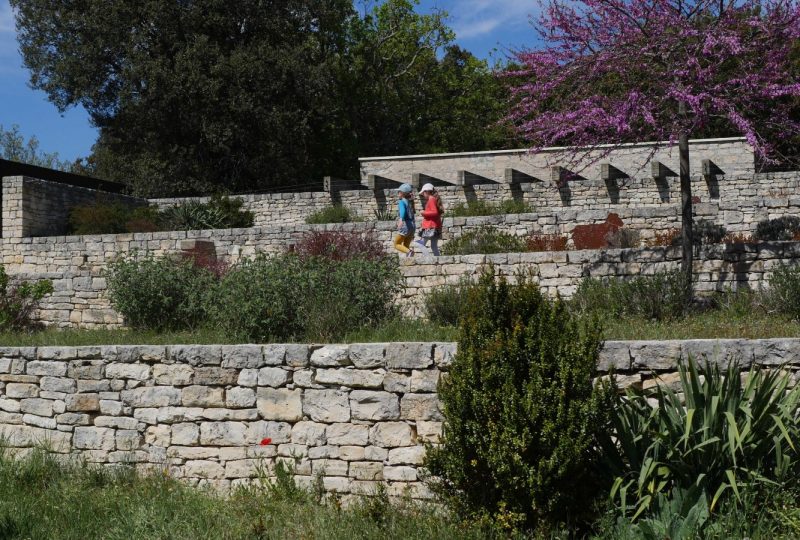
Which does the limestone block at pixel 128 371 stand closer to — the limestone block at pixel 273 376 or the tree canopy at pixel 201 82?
the limestone block at pixel 273 376

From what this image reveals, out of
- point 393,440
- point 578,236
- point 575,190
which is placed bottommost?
point 393,440

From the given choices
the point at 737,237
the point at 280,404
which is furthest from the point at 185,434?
the point at 737,237

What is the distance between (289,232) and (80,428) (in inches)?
383

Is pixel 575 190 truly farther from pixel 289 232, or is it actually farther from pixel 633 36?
pixel 633 36

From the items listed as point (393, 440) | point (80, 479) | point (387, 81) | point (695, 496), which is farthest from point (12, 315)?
point (387, 81)

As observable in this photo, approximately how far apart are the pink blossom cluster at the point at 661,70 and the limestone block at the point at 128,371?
21.4 feet

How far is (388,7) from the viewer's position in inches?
1395

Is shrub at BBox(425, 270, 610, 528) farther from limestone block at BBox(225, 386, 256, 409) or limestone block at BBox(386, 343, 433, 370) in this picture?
limestone block at BBox(225, 386, 256, 409)

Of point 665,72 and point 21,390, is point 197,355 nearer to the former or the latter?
point 21,390

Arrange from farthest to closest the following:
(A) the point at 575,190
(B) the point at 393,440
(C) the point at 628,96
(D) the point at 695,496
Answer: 1. (A) the point at 575,190
2. (C) the point at 628,96
3. (B) the point at 393,440
4. (D) the point at 695,496

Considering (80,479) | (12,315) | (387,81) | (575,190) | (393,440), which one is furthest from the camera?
(387,81)

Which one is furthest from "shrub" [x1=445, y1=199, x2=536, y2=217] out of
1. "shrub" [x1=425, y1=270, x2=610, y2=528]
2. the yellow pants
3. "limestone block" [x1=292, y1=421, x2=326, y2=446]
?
"shrub" [x1=425, y1=270, x2=610, y2=528]

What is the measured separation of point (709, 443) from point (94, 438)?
5.65 m

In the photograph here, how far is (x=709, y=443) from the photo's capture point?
203 inches
